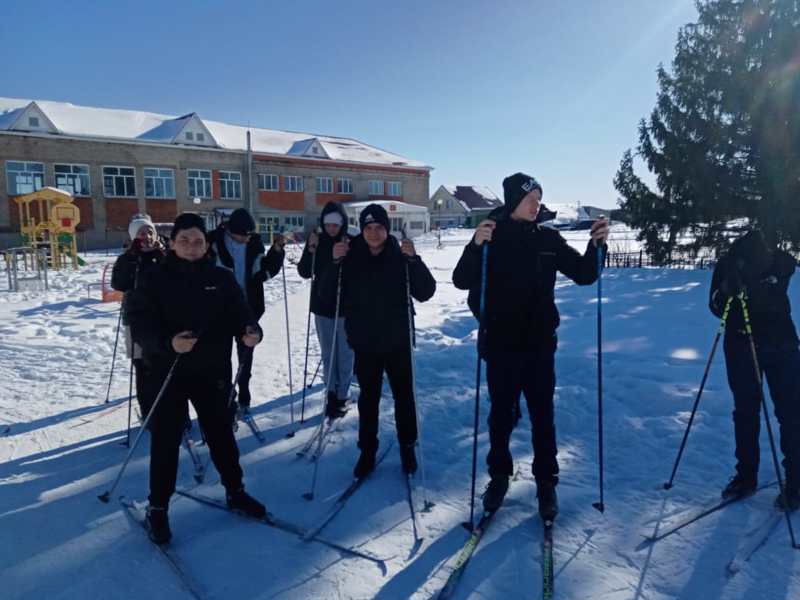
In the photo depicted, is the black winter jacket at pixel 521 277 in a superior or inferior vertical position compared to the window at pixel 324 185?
inferior

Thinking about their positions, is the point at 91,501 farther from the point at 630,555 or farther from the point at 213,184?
the point at 213,184

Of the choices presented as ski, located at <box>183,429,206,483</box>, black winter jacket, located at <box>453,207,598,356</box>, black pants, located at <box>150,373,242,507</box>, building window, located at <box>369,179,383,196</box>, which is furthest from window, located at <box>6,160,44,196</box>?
black winter jacket, located at <box>453,207,598,356</box>

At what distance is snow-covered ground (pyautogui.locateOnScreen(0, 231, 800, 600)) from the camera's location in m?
2.61

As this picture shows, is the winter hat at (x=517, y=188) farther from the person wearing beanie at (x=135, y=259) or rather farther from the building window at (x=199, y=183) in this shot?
the building window at (x=199, y=183)

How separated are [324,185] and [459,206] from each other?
31276 millimetres

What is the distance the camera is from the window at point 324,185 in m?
41.1

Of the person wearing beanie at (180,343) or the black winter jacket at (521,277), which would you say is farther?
the black winter jacket at (521,277)

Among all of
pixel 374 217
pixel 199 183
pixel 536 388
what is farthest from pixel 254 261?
pixel 199 183

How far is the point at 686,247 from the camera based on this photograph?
16.7m

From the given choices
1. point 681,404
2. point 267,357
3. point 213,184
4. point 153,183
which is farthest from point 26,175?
point 681,404

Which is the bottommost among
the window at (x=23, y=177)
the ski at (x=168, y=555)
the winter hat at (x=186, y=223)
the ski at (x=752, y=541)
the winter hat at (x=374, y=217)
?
the ski at (x=168, y=555)

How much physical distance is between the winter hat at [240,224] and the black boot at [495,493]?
3.03 m

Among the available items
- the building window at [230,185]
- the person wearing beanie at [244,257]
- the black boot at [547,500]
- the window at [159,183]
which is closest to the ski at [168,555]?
the person wearing beanie at [244,257]

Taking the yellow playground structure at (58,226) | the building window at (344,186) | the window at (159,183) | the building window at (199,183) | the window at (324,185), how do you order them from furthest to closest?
1. the building window at (344,186)
2. the window at (324,185)
3. the building window at (199,183)
4. the window at (159,183)
5. the yellow playground structure at (58,226)
